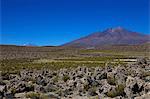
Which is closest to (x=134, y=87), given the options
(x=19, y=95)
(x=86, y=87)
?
(x=86, y=87)

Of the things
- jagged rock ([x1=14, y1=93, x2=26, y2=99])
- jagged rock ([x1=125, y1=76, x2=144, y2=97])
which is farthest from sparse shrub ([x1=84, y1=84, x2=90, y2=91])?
jagged rock ([x1=14, y1=93, x2=26, y2=99])

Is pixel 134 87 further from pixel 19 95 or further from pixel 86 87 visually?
pixel 19 95

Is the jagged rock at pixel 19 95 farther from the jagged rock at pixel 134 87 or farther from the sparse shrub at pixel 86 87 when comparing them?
the jagged rock at pixel 134 87

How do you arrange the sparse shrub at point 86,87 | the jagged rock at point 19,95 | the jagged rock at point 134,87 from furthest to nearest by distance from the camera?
the sparse shrub at point 86,87 < the jagged rock at point 134,87 < the jagged rock at point 19,95

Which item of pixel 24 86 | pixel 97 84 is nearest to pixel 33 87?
pixel 24 86

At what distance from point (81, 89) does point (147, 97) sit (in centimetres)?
527

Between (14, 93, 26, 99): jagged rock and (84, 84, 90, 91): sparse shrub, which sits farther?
(84, 84, 90, 91): sparse shrub

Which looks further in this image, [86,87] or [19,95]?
[86,87]

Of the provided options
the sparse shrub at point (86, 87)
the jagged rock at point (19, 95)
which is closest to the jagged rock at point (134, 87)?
the sparse shrub at point (86, 87)

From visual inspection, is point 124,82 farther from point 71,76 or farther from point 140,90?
point 71,76

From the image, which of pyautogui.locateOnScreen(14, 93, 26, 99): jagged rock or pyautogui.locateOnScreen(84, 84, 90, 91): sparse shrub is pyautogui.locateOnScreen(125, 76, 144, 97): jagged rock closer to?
pyautogui.locateOnScreen(84, 84, 90, 91): sparse shrub

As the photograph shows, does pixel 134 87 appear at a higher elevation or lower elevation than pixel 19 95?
higher

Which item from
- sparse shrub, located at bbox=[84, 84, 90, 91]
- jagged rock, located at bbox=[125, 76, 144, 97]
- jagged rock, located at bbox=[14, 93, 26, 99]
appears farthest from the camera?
sparse shrub, located at bbox=[84, 84, 90, 91]

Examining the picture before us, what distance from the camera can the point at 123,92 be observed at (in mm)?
16125
